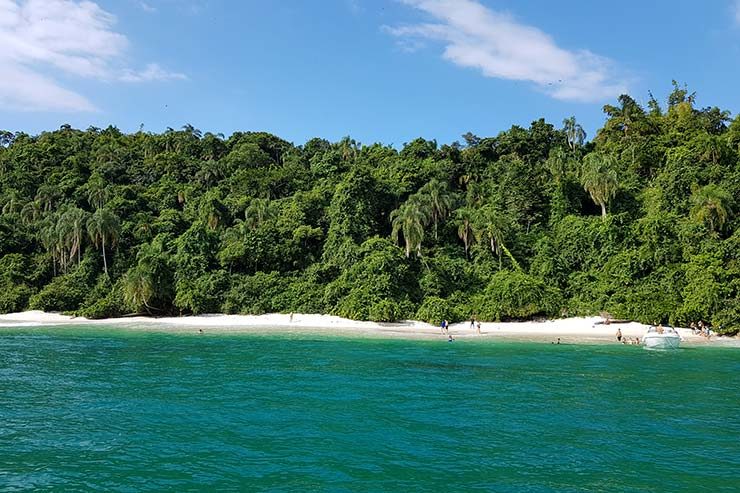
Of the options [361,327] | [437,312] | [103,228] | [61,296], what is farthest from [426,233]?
[61,296]

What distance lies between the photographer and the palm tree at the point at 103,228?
76.3m

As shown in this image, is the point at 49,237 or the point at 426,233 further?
the point at 49,237

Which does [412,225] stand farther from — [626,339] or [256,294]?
[626,339]

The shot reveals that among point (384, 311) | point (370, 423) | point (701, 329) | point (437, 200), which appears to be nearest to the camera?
point (370, 423)

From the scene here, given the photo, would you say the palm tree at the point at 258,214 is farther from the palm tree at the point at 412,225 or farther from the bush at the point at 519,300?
the bush at the point at 519,300

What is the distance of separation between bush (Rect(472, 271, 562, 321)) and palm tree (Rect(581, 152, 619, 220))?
16.9 metres

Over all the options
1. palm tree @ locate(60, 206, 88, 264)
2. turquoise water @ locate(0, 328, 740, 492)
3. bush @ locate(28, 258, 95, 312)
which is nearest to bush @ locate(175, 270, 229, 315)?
bush @ locate(28, 258, 95, 312)

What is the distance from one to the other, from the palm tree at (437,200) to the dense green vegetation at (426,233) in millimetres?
228

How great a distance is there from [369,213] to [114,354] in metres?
44.1

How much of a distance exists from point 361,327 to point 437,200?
25.0m

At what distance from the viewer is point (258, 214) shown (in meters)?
80.7

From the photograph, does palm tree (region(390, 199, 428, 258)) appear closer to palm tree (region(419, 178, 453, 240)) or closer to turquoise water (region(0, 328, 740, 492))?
palm tree (region(419, 178, 453, 240))

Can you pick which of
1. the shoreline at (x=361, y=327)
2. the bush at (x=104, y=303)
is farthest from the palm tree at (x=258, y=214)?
the bush at (x=104, y=303)

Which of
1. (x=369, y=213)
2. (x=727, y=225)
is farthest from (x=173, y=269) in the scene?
(x=727, y=225)
